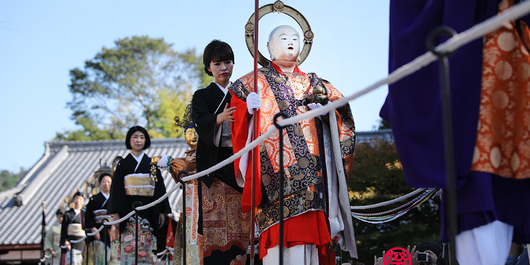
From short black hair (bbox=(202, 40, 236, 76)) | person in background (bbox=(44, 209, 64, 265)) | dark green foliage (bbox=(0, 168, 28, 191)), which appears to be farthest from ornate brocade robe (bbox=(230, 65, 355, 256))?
dark green foliage (bbox=(0, 168, 28, 191))

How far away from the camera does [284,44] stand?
3543mm

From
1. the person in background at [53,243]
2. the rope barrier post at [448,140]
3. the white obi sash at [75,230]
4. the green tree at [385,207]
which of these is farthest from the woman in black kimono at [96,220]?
the rope barrier post at [448,140]

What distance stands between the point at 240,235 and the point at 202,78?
19197mm

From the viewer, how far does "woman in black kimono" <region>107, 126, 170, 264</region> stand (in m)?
5.77

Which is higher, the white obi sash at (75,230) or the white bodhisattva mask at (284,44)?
the white bodhisattva mask at (284,44)

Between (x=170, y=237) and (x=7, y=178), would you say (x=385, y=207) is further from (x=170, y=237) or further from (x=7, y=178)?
(x=7, y=178)

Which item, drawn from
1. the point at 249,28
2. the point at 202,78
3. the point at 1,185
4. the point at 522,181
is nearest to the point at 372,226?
the point at 249,28

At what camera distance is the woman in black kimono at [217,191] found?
12.3 ft

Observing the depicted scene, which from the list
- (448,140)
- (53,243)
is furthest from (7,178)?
(448,140)

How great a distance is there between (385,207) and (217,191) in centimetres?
355

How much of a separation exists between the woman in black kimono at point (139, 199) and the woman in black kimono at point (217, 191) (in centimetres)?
199

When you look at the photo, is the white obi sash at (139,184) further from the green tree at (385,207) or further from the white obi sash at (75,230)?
the white obi sash at (75,230)

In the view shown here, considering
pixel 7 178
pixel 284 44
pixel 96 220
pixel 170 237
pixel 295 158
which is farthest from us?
pixel 7 178

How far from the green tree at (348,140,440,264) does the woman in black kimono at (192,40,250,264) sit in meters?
3.30
